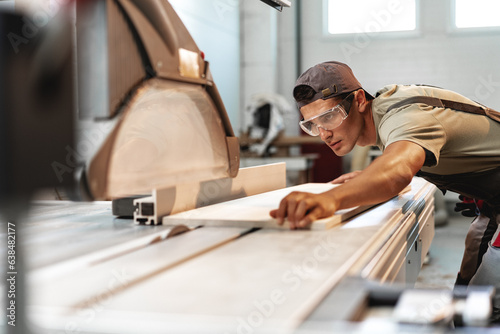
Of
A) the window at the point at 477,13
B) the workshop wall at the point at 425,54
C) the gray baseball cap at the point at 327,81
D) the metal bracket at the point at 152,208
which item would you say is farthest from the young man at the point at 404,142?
the window at the point at 477,13

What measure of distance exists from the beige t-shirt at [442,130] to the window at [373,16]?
573 centimetres

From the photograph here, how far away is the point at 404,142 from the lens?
1.58 metres

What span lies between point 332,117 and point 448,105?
17.2 inches

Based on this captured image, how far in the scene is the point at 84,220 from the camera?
1.58 m

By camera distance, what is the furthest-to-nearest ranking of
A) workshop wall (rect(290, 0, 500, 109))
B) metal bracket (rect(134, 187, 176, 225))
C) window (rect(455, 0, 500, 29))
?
workshop wall (rect(290, 0, 500, 109)), window (rect(455, 0, 500, 29)), metal bracket (rect(134, 187, 176, 225))

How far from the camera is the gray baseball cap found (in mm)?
1937

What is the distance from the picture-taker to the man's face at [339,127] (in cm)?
197

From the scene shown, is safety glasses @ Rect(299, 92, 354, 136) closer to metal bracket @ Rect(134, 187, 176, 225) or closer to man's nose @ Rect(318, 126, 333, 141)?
man's nose @ Rect(318, 126, 333, 141)

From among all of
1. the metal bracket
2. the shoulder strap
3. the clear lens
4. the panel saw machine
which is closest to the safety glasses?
the clear lens

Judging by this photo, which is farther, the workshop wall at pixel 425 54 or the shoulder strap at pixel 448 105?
the workshop wall at pixel 425 54

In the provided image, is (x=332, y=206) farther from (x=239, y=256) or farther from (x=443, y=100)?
Answer: (x=443, y=100)

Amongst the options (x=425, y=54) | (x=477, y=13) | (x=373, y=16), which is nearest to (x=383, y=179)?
(x=373, y=16)

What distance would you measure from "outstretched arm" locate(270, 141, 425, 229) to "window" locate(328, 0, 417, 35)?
6197mm

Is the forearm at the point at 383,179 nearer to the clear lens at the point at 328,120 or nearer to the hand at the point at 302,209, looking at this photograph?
the hand at the point at 302,209
